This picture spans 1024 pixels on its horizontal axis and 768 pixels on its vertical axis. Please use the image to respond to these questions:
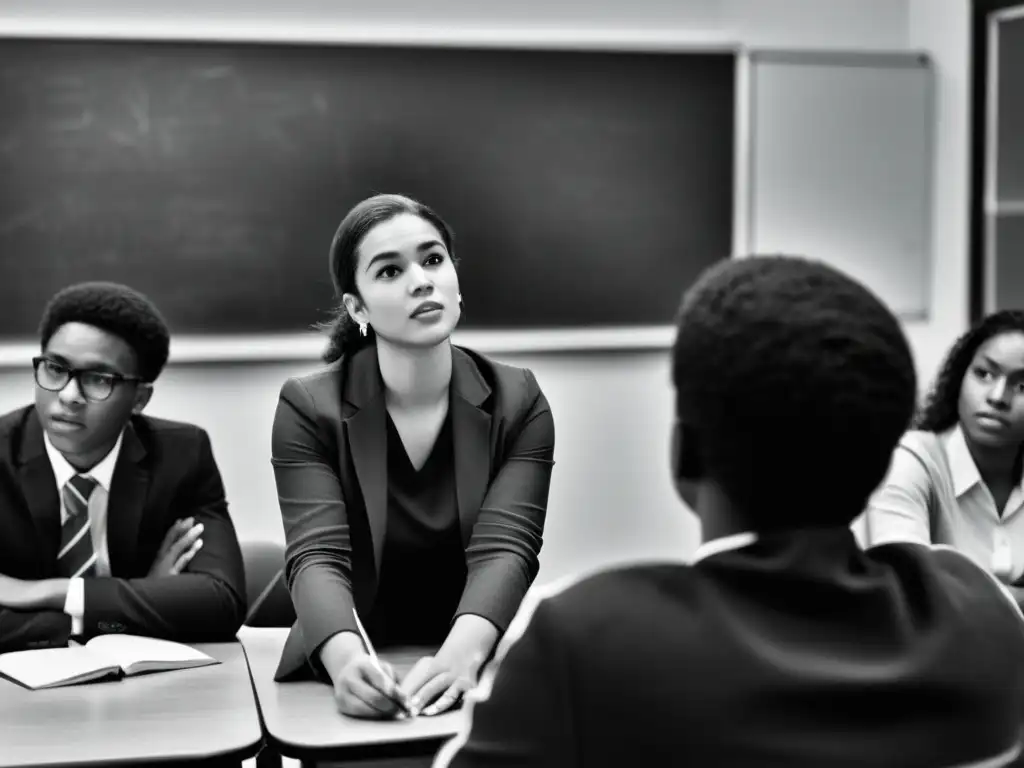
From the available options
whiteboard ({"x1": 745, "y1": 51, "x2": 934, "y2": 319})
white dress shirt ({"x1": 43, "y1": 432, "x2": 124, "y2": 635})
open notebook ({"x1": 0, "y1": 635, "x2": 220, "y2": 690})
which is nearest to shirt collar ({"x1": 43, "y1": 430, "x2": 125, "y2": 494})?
white dress shirt ({"x1": 43, "y1": 432, "x2": 124, "y2": 635})

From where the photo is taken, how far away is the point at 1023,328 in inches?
89.9

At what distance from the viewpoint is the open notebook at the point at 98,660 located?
1.80 meters

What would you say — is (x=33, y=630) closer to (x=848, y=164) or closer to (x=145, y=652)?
(x=145, y=652)

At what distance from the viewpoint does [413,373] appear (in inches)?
79.7

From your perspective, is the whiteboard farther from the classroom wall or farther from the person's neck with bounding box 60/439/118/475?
the person's neck with bounding box 60/439/118/475

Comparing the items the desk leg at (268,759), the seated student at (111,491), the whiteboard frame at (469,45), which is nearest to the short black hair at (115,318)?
the seated student at (111,491)

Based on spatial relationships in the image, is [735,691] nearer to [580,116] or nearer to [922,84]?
[580,116]

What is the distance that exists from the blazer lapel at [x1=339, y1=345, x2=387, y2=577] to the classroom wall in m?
1.90

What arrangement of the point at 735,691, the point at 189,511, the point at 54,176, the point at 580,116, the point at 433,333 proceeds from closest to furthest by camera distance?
the point at 735,691 < the point at 433,333 < the point at 189,511 < the point at 54,176 < the point at 580,116

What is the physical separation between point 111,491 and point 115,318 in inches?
13.1

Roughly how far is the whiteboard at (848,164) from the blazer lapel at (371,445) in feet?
7.86

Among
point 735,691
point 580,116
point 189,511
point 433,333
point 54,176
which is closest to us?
point 735,691

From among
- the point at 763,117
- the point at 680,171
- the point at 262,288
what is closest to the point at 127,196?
the point at 262,288

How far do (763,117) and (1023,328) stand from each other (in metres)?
2.01
